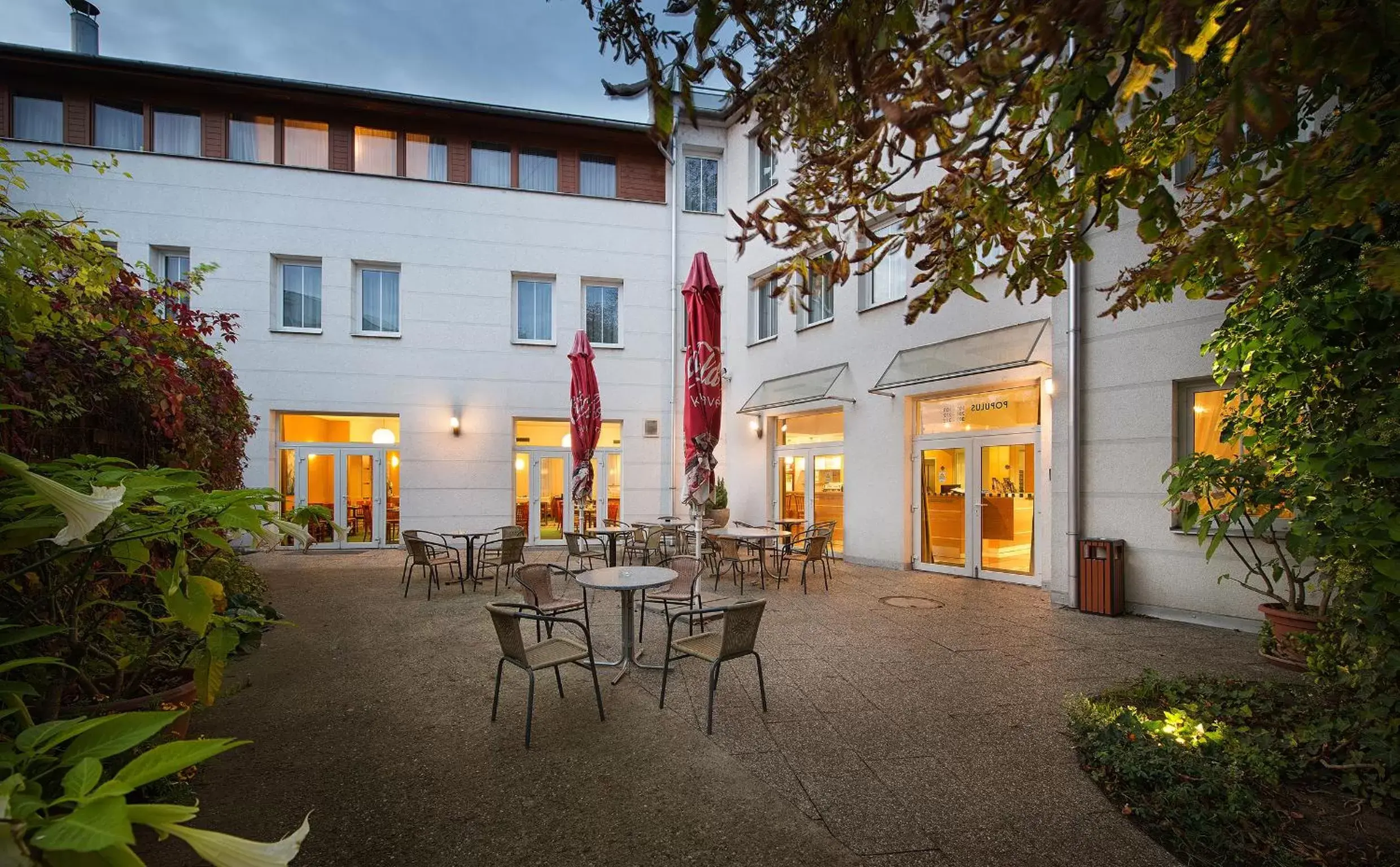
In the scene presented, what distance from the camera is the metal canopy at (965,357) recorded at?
762 centimetres

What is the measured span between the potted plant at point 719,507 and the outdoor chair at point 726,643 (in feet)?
23.8

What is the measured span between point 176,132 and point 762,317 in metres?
11.9

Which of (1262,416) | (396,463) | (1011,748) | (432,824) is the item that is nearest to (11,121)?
(396,463)

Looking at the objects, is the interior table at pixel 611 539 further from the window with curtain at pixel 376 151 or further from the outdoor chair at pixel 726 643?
the window with curtain at pixel 376 151

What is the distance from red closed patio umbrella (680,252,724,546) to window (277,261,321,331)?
925cm

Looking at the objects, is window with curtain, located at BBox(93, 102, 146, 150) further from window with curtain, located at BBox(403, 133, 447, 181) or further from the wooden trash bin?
the wooden trash bin

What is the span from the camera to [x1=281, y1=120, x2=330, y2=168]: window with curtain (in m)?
11.8

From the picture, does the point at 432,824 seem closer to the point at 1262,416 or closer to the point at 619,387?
the point at 1262,416

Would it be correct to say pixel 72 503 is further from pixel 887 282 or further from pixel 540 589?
pixel 887 282

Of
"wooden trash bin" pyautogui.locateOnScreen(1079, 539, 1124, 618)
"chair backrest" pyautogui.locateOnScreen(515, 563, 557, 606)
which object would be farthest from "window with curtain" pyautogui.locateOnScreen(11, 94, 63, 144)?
"wooden trash bin" pyautogui.locateOnScreen(1079, 539, 1124, 618)

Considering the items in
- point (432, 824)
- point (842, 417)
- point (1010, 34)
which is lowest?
point (432, 824)

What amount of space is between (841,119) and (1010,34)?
2.88 feet

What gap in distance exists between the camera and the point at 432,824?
2729 millimetres

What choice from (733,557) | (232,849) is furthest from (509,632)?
(733,557)
